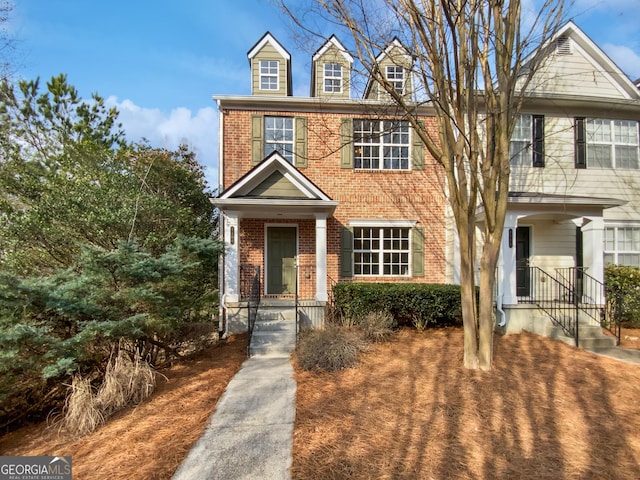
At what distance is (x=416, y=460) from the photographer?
3.05 metres

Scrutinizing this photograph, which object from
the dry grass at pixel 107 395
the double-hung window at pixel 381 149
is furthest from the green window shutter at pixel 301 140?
the dry grass at pixel 107 395

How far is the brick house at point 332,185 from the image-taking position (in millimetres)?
9477

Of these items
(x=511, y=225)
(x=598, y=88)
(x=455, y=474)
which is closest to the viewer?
(x=455, y=474)

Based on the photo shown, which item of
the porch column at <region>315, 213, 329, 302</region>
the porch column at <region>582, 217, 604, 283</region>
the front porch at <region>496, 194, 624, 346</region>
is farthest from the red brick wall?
the porch column at <region>582, 217, 604, 283</region>

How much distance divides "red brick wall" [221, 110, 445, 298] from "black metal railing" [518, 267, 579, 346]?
7.82 feet

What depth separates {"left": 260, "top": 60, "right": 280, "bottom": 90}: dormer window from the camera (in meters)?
10.1

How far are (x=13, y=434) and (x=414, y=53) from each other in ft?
27.6

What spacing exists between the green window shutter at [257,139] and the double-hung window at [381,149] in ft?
9.40

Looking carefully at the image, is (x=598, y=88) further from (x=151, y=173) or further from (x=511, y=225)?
(x=151, y=173)

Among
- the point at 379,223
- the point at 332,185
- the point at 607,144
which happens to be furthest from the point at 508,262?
the point at 607,144

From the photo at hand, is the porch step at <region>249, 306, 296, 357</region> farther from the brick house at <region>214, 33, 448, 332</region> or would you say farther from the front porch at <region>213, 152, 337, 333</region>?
the brick house at <region>214, 33, 448, 332</region>

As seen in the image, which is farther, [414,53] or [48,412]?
[414,53]

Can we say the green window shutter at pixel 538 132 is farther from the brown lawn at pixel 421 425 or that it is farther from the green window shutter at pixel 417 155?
the brown lawn at pixel 421 425

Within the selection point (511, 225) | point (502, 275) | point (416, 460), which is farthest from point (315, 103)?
point (416, 460)
